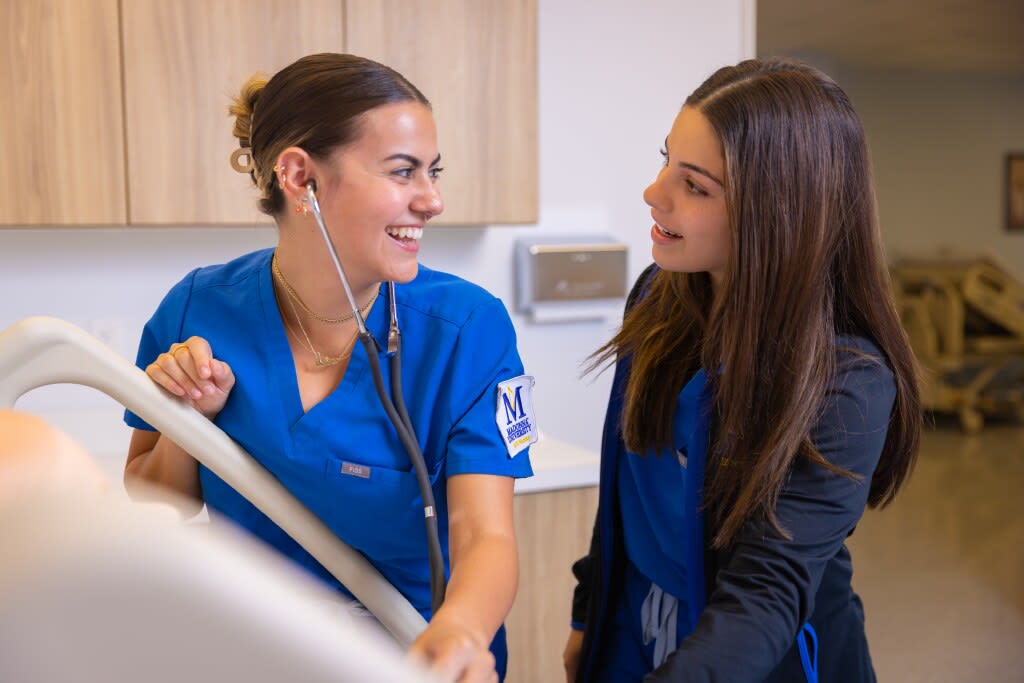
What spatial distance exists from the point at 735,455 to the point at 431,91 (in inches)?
52.0

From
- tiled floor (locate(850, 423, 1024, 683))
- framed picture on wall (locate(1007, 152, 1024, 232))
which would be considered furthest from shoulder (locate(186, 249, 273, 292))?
framed picture on wall (locate(1007, 152, 1024, 232))

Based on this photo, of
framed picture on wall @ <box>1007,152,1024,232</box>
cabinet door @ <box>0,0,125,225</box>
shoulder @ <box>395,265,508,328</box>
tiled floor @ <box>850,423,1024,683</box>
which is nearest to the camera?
shoulder @ <box>395,265,508,328</box>

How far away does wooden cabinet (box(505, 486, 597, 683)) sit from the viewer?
1.93 meters

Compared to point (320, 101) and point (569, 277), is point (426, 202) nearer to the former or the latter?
point (320, 101)

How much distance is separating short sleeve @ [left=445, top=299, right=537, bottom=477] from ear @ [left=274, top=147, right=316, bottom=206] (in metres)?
0.26

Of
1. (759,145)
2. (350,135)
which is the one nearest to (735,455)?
(759,145)

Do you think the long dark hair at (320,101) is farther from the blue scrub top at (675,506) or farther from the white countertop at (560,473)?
the white countertop at (560,473)

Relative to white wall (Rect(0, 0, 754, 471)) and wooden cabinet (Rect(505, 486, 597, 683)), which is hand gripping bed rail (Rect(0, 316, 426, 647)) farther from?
white wall (Rect(0, 0, 754, 471))

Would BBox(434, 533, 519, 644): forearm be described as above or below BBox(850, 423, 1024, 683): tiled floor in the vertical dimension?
above

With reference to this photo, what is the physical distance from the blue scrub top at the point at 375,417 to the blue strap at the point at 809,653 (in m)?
0.36

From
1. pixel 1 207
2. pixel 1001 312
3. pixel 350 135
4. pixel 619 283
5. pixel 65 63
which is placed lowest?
pixel 1001 312

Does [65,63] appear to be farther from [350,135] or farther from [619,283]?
[619,283]

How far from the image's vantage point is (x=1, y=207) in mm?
1908

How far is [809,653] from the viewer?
Result: 115 centimetres
